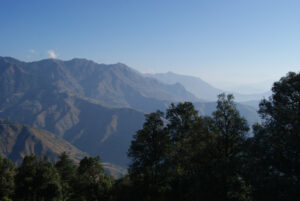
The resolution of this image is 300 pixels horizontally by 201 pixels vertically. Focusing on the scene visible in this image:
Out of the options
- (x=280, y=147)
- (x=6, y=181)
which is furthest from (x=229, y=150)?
(x=6, y=181)

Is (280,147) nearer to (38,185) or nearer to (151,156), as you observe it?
(151,156)

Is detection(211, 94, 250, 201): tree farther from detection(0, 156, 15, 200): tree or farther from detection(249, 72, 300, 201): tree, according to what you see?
detection(0, 156, 15, 200): tree

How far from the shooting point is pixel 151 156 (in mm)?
27125

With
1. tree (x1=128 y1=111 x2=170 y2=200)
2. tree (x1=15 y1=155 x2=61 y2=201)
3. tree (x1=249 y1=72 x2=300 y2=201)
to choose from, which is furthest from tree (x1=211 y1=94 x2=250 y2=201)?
tree (x1=15 y1=155 x2=61 y2=201)

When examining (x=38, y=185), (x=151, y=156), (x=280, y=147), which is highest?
(x=280, y=147)

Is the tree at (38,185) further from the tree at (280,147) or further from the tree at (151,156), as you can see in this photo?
the tree at (280,147)

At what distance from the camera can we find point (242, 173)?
66.9 feet

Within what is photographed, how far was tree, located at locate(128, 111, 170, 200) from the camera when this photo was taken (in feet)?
87.6

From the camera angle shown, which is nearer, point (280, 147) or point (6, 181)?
point (280, 147)

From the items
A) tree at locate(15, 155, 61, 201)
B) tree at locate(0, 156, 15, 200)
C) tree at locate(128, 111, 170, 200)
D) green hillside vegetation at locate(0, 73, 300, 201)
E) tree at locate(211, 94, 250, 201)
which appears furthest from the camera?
tree at locate(15, 155, 61, 201)

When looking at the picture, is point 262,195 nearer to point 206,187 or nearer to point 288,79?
point 206,187

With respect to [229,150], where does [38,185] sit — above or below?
below

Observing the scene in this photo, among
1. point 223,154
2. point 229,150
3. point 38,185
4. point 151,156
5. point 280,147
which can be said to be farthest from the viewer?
point 38,185

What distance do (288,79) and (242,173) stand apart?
30.1 feet
